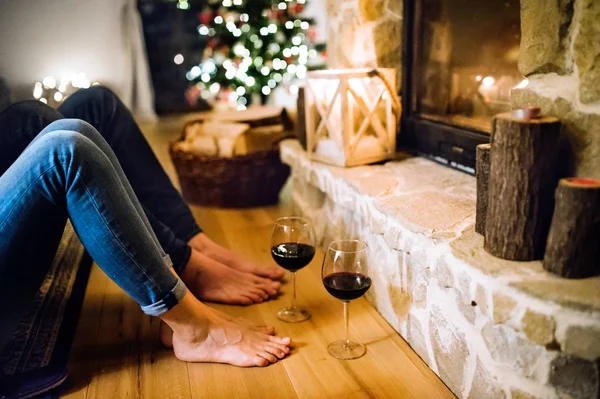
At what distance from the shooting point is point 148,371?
4.36 ft

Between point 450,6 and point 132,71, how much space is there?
373 cm

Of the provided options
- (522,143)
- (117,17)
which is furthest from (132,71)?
(522,143)

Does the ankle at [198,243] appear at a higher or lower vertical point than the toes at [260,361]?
higher

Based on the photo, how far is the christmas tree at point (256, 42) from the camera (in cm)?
305

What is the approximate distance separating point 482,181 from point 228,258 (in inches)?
35.3

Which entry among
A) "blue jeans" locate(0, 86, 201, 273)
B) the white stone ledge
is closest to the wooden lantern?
the white stone ledge

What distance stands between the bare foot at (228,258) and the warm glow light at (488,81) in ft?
2.91

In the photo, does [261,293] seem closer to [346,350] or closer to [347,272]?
[346,350]

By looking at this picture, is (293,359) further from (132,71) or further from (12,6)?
(132,71)

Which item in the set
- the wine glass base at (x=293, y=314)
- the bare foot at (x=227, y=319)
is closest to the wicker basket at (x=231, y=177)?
the wine glass base at (x=293, y=314)

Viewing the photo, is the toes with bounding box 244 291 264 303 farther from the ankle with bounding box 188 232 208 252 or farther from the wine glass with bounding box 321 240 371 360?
the wine glass with bounding box 321 240 371 360

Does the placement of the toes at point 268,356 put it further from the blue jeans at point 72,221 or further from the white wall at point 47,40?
the white wall at point 47,40

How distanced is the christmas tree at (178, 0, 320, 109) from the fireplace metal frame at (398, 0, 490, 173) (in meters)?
1.28

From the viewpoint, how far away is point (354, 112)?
5.96 ft
